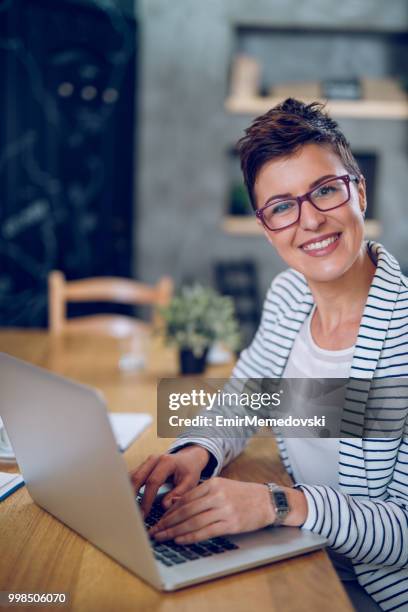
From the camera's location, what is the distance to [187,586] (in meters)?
0.83

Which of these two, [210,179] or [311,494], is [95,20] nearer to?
[210,179]

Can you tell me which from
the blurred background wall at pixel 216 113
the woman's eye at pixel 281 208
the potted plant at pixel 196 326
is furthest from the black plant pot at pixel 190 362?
the blurred background wall at pixel 216 113

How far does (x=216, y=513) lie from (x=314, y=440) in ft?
1.20

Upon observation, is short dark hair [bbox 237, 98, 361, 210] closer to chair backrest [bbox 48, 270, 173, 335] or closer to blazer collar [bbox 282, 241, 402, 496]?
blazer collar [bbox 282, 241, 402, 496]

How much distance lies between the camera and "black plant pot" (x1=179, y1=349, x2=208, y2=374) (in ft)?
6.38

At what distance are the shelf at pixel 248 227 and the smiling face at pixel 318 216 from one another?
9.04 feet

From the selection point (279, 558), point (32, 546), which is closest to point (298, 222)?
point (279, 558)

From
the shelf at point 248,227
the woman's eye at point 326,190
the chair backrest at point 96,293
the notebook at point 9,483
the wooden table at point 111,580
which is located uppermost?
the woman's eye at point 326,190

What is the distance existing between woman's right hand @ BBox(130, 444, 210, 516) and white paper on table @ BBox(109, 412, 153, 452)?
8.6 inches

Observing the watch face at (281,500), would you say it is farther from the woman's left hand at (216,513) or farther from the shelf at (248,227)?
the shelf at (248,227)

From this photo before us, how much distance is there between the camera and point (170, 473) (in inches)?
42.9

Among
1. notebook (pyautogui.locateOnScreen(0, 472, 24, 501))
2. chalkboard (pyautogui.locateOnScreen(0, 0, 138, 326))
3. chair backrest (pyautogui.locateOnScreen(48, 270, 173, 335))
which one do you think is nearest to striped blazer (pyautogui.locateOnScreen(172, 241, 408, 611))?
notebook (pyautogui.locateOnScreen(0, 472, 24, 501))

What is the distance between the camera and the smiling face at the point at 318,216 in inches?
45.9

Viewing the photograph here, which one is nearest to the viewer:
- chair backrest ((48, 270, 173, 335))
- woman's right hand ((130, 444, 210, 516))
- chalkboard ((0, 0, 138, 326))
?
woman's right hand ((130, 444, 210, 516))
